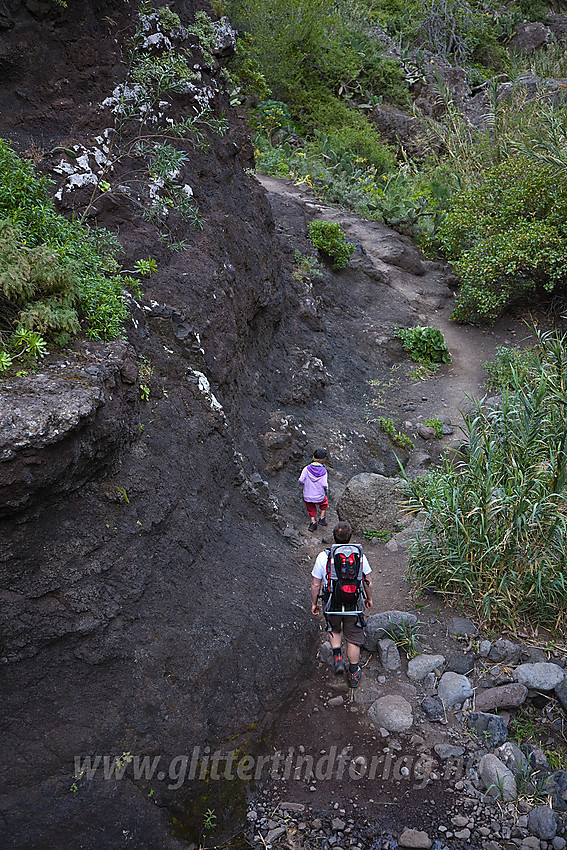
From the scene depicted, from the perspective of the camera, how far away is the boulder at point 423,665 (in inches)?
196

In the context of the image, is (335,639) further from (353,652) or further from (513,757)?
(513,757)

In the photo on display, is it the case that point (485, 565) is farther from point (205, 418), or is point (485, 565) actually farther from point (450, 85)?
point (450, 85)

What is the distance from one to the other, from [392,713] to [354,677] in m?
0.39

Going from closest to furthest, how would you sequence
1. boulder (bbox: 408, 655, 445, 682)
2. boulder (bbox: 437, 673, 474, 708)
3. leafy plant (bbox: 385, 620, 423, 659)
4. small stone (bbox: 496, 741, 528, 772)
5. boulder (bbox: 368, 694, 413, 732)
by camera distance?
small stone (bbox: 496, 741, 528, 772), boulder (bbox: 368, 694, 413, 732), boulder (bbox: 437, 673, 474, 708), boulder (bbox: 408, 655, 445, 682), leafy plant (bbox: 385, 620, 423, 659)

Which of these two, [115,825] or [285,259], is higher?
[285,259]

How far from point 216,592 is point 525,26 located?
27986mm

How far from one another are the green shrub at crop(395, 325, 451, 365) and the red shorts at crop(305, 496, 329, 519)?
5169 millimetres

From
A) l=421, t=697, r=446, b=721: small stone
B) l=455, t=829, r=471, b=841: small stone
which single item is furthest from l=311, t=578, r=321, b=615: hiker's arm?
l=455, t=829, r=471, b=841: small stone

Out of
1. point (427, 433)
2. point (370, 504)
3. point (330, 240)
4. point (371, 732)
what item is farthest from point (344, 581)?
point (330, 240)

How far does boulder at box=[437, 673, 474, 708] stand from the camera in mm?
4754

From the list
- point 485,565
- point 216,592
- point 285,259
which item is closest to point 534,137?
point 285,259

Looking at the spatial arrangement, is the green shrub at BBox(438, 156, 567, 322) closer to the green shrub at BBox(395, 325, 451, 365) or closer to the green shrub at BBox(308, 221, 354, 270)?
the green shrub at BBox(395, 325, 451, 365)

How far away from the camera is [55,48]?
596cm

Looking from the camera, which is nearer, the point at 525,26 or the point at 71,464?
the point at 71,464
